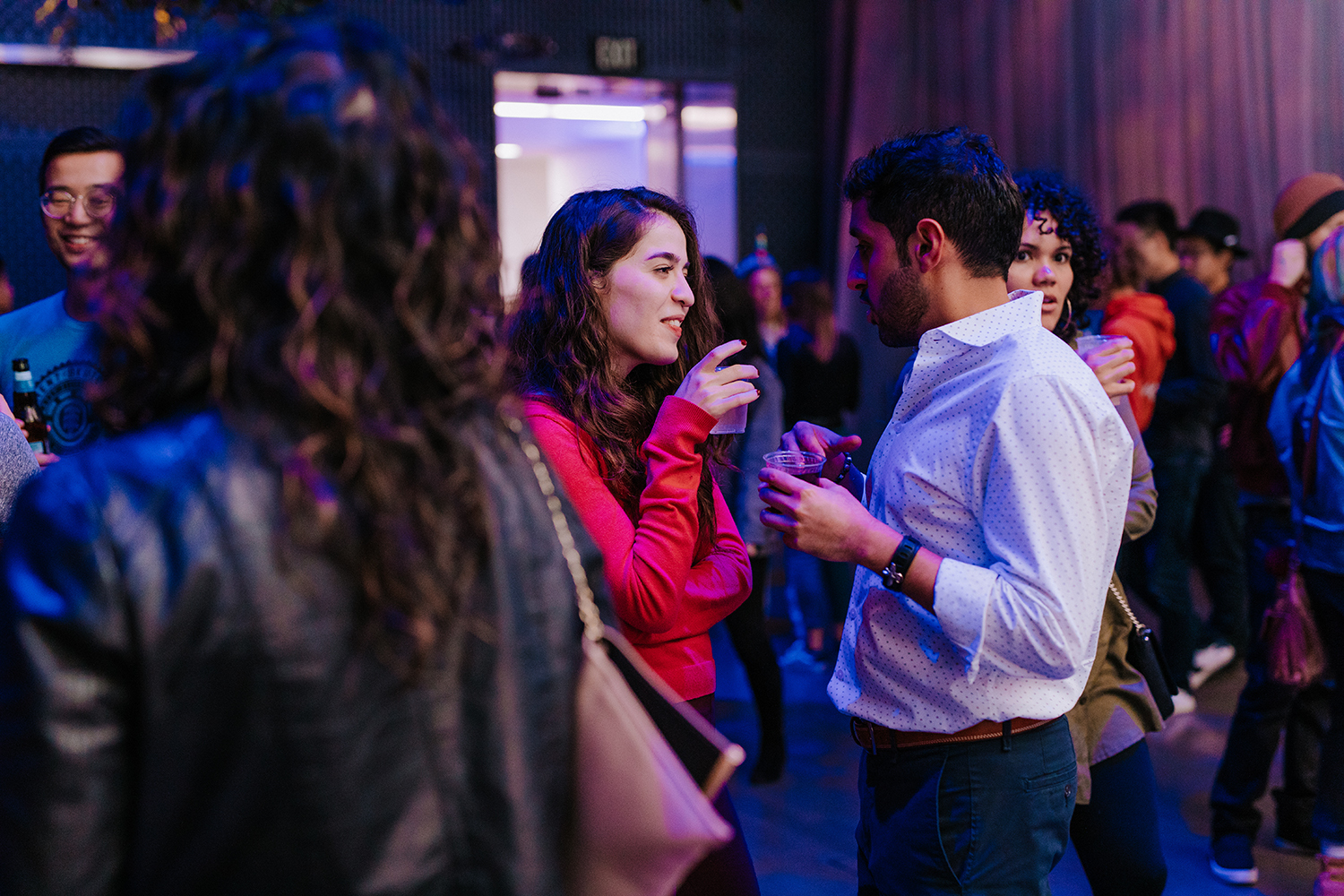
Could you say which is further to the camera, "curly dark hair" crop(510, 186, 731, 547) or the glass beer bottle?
the glass beer bottle

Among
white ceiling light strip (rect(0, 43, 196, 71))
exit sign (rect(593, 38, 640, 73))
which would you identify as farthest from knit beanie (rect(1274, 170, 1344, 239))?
white ceiling light strip (rect(0, 43, 196, 71))

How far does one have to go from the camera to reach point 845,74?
7645 millimetres

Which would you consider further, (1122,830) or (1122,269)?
(1122,269)

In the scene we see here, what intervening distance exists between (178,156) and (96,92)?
650 centimetres

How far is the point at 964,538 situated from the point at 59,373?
1904 mm

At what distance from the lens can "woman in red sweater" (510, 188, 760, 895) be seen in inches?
66.9

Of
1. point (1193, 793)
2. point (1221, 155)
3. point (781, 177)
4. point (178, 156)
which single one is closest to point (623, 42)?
point (781, 177)

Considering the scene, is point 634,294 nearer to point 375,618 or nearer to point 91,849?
point 375,618

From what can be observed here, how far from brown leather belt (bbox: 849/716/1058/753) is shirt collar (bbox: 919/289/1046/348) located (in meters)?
0.57

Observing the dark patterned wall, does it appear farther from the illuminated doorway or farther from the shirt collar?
the shirt collar

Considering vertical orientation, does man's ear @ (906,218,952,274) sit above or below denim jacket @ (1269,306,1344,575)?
above

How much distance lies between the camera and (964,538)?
155cm

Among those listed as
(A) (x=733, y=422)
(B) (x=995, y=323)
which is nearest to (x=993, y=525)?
(B) (x=995, y=323)

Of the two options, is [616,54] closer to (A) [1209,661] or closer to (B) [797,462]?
(A) [1209,661]
